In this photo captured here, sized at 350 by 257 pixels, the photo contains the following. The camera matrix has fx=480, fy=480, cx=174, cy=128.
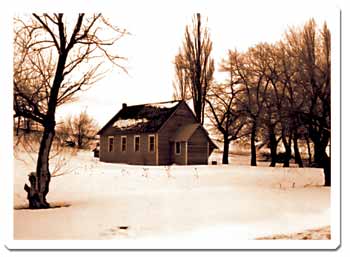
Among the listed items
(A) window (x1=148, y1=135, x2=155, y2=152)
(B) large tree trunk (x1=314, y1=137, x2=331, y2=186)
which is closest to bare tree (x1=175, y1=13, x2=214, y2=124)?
(A) window (x1=148, y1=135, x2=155, y2=152)

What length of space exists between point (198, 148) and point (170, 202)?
258 millimetres

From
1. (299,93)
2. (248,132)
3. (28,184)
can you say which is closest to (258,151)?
(248,132)

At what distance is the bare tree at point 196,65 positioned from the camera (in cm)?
202

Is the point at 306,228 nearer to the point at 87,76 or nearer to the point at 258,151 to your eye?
the point at 258,151

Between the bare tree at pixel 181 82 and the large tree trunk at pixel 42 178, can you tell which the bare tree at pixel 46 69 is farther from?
the bare tree at pixel 181 82

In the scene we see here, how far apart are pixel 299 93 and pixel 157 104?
0.61 m

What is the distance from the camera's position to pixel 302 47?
2.06 meters

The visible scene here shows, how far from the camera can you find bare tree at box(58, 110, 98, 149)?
200cm

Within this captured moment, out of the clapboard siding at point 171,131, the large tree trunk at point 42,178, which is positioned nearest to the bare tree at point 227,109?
the clapboard siding at point 171,131

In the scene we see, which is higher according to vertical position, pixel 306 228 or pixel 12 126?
pixel 12 126

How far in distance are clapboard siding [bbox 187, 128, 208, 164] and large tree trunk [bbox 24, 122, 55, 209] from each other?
58cm

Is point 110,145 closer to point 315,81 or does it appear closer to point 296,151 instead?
point 296,151

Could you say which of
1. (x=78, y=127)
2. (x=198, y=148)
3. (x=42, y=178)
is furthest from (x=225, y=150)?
(x=42, y=178)

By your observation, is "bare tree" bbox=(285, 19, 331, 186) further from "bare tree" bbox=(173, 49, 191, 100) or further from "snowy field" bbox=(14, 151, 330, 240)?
"bare tree" bbox=(173, 49, 191, 100)
